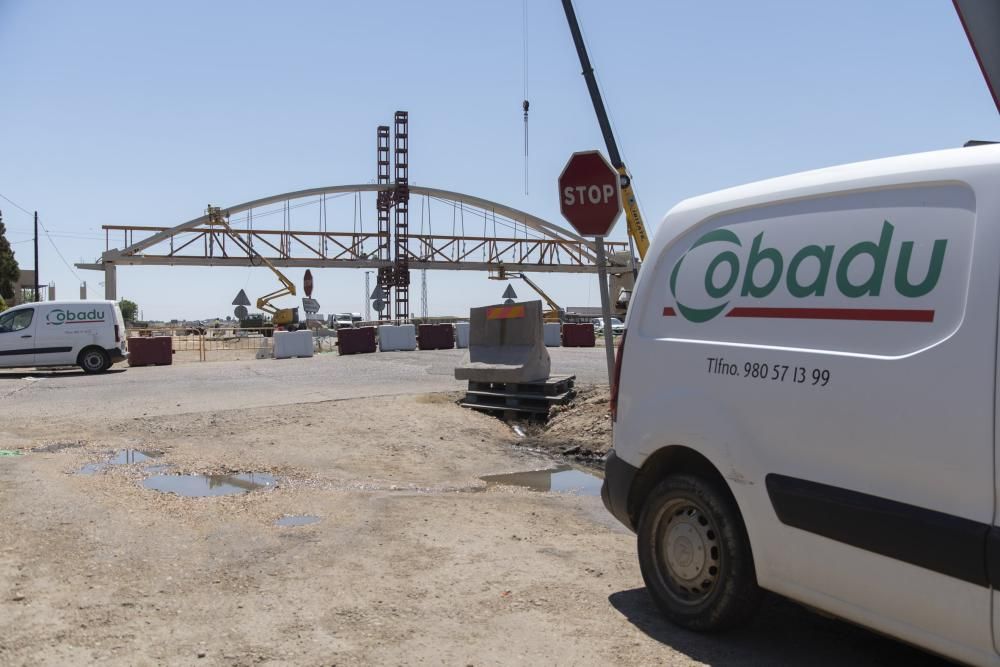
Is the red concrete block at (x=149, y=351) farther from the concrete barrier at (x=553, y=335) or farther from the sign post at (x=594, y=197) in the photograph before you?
the sign post at (x=594, y=197)

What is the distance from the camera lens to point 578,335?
3172cm

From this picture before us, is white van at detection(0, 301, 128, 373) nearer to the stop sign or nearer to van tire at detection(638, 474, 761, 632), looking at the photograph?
the stop sign

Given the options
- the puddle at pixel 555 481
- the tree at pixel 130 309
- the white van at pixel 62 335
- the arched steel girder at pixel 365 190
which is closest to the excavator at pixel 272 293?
the arched steel girder at pixel 365 190

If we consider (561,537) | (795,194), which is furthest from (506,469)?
(795,194)

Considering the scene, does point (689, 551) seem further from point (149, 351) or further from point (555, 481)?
point (149, 351)

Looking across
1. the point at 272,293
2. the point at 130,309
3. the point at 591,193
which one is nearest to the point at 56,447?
the point at 591,193

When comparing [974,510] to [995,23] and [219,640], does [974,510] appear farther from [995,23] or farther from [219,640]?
[995,23]

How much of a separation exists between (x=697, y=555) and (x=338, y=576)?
80.2 inches

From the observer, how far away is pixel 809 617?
4172 mm

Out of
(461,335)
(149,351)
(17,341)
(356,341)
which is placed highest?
(17,341)

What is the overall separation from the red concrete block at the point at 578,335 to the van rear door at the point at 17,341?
59.3 ft

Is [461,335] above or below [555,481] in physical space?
above

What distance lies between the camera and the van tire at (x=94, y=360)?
20734 mm

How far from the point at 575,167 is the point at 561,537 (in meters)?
2.98
